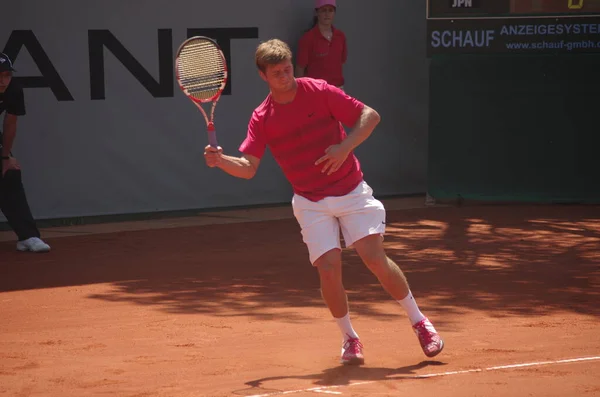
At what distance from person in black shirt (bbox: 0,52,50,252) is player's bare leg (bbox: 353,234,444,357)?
4794 millimetres

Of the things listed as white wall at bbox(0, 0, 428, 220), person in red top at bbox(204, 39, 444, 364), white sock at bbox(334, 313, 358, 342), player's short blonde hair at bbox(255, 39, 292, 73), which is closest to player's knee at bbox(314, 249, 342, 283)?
person in red top at bbox(204, 39, 444, 364)

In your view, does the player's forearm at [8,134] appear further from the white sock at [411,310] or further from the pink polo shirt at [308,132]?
the white sock at [411,310]

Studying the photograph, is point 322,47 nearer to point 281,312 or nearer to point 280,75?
point 281,312

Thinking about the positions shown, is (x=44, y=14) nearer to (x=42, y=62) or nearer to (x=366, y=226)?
(x=42, y=62)

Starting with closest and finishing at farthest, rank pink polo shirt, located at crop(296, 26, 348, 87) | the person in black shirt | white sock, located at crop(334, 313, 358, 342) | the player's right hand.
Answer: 1. the player's right hand
2. white sock, located at crop(334, 313, 358, 342)
3. the person in black shirt
4. pink polo shirt, located at crop(296, 26, 348, 87)

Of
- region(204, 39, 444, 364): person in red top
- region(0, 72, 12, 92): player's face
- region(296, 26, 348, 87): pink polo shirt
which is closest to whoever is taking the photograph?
region(204, 39, 444, 364): person in red top

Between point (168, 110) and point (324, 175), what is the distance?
646cm

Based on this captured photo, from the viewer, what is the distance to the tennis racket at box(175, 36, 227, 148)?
5941 millimetres

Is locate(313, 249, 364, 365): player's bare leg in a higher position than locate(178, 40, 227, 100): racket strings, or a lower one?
lower

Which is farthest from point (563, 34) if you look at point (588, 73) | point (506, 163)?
point (506, 163)

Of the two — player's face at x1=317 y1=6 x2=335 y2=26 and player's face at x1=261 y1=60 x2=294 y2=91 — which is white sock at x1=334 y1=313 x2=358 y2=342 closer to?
player's face at x1=261 y1=60 x2=294 y2=91

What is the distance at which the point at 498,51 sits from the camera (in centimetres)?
Result: 1207

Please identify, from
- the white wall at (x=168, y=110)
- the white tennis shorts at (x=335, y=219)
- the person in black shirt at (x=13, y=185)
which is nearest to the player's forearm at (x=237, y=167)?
the white tennis shorts at (x=335, y=219)

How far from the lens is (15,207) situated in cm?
984
